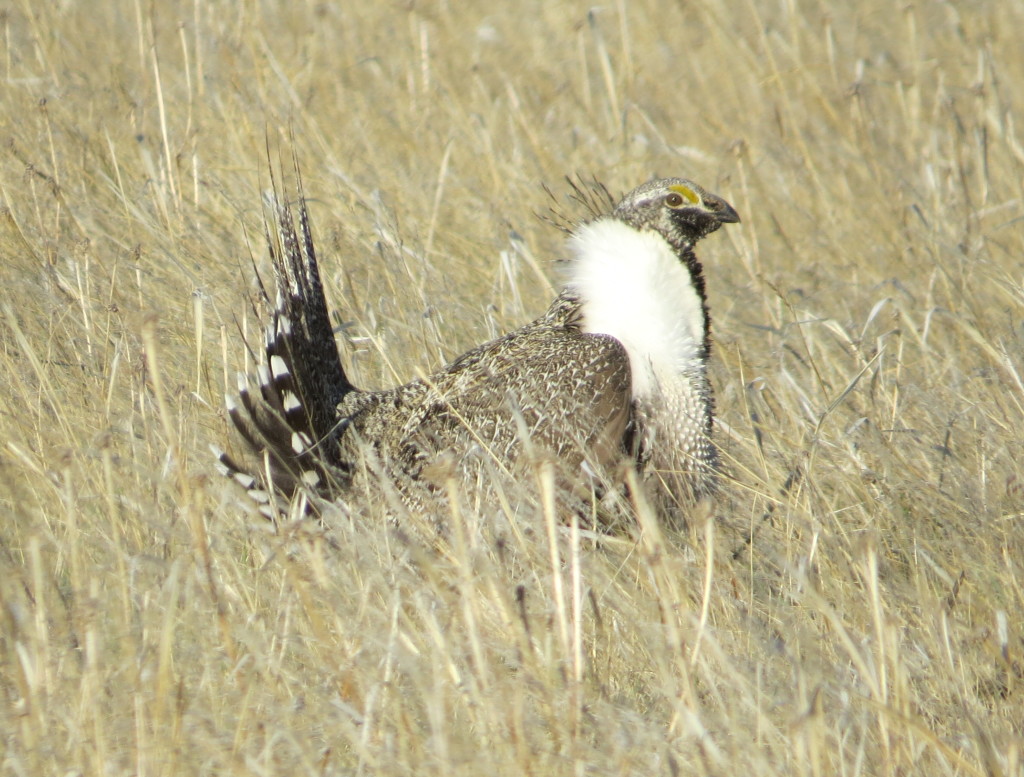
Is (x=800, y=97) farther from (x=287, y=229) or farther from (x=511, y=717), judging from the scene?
(x=511, y=717)

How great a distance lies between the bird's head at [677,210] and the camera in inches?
144

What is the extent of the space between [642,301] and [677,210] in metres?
0.31

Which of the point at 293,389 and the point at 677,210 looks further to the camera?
the point at 677,210

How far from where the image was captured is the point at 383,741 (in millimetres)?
1854

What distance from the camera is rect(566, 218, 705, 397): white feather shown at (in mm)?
3459

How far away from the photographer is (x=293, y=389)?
3354 mm

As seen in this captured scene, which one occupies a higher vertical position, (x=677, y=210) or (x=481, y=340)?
(x=677, y=210)

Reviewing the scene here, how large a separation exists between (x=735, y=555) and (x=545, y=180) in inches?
98.8

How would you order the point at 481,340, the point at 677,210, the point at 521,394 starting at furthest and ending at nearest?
the point at 481,340 → the point at 677,210 → the point at 521,394

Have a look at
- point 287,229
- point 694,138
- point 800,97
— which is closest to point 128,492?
point 287,229

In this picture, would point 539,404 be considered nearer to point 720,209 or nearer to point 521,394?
point 521,394

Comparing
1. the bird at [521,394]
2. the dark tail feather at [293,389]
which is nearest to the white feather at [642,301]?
the bird at [521,394]

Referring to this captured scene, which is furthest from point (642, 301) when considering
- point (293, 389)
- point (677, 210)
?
point (293, 389)

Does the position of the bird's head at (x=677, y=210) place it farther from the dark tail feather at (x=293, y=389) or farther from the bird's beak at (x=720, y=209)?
the dark tail feather at (x=293, y=389)
